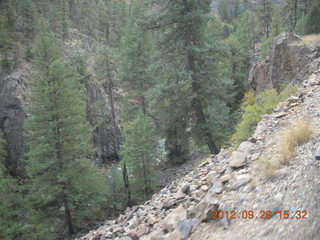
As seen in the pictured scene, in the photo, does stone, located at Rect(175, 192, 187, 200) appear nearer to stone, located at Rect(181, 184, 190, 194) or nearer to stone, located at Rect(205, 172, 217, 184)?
stone, located at Rect(181, 184, 190, 194)

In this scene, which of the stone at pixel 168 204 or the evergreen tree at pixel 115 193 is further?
the evergreen tree at pixel 115 193

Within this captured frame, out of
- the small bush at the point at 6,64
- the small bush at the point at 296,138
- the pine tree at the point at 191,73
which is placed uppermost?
the small bush at the point at 6,64

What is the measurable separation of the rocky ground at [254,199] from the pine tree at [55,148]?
24.2 ft

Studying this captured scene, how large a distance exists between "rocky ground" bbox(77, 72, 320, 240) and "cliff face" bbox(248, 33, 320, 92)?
9.38 metres

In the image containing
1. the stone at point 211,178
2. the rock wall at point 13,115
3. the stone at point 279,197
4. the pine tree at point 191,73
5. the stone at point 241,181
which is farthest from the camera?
the rock wall at point 13,115

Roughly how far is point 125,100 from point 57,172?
9.94 meters

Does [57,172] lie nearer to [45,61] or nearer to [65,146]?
[65,146]

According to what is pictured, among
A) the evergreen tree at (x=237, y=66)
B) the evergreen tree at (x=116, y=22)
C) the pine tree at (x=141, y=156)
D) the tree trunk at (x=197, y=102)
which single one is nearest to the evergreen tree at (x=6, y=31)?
the pine tree at (x=141, y=156)

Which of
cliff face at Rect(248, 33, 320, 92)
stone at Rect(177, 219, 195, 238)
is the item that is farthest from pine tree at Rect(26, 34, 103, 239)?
cliff face at Rect(248, 33, 320, 92)

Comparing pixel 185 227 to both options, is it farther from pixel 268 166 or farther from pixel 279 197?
pixel 268 166

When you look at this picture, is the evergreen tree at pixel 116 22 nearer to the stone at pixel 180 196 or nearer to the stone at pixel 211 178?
the stone at pixel 180 196

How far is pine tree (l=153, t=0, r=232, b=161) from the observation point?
11.8 m

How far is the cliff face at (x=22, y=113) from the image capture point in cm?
2233

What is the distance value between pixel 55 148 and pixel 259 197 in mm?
11339
